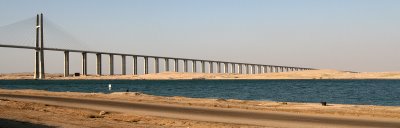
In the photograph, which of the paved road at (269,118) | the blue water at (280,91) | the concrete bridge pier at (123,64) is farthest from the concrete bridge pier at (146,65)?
the paved road at (269,118)

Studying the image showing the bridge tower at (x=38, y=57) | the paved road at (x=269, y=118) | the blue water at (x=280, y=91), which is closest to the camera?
the paved road at (x=269, y=118)

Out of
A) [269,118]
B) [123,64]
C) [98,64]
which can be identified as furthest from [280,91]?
[123,64]

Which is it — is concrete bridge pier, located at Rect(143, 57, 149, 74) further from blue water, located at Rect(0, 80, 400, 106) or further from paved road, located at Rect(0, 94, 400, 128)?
paved road, located at Rect(0, 94, 400, 128)

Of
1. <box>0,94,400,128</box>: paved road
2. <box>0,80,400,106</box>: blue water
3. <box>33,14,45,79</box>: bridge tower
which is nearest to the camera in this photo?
<box>0,94,400,128</box>: paved road

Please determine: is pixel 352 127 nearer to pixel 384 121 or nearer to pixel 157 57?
pixel 384 121

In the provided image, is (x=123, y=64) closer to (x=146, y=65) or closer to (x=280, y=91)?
(x=146, y=65)

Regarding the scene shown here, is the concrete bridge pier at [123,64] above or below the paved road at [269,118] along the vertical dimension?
above

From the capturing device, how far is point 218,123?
21859 millimetres

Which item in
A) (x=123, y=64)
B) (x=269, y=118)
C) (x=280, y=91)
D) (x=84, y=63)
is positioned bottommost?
(x=280, y=91)

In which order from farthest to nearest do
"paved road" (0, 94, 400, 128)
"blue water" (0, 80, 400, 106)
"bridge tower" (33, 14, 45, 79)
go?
"bridge tower" (33, 14, 45, 79)
"blue water" (0, 80, 400, 106)
"paved road" (0, 94, 400, 128)

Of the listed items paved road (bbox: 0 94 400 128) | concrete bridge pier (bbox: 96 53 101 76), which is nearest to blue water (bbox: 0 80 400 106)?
paved road (bbox: 0 94 400 128)

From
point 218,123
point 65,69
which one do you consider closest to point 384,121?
point 218,123

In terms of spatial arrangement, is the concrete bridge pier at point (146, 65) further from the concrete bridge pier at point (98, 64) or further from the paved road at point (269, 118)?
the paved road at point (269, 118)

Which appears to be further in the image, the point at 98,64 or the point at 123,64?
the point at 123,64
